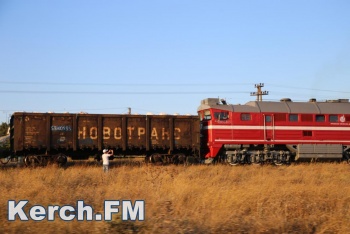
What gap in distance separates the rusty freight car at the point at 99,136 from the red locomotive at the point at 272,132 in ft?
4.37

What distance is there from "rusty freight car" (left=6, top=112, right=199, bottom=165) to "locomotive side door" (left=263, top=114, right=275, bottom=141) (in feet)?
13.7

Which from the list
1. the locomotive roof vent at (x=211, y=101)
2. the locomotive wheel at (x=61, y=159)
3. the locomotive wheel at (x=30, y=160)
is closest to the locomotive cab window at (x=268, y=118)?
the locomotive roof vent at (x=211, y=101)

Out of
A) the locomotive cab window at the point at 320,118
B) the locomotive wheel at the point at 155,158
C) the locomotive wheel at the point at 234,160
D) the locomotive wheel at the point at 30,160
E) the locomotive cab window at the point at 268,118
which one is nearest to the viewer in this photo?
the locomotive wheel at the point at 30,160

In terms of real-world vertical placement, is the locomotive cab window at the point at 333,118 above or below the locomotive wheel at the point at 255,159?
above

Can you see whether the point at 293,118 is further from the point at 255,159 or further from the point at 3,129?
the point at 3,129

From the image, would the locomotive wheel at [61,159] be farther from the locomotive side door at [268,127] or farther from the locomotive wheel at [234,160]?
the locomotive side door at [268,127]

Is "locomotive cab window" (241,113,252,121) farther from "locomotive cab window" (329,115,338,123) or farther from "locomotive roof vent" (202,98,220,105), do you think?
"locomotive cab window" (329,115,338,123)

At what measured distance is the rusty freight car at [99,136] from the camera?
66.1 ft

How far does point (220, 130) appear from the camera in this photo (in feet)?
73.3

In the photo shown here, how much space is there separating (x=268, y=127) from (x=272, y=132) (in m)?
0.39

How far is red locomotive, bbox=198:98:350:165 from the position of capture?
22375 millimetres

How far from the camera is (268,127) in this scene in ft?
74.7

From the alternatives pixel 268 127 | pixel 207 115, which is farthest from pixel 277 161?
pixel 207 115

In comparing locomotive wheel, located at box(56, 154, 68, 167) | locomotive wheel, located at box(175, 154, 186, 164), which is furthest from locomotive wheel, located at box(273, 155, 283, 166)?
locomotive wheel, located at box(56, 154, 68, 167)
